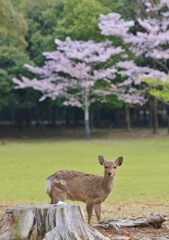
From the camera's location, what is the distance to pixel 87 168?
2202 cm

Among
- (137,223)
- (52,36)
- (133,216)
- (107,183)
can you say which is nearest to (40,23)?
(52,36)

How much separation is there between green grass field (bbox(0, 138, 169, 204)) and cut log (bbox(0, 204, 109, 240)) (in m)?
7.34

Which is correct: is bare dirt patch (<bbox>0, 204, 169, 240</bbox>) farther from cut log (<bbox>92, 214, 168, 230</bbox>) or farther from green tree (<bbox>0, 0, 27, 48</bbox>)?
green tree (<bbox>0, 0, 27, 48</bbox>)

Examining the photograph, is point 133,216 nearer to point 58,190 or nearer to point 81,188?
point 81,188

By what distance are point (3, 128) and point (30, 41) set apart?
9.14 meters

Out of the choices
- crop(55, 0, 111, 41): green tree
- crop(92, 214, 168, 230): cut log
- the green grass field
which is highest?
crop(55, 0, 111, 41): green tree

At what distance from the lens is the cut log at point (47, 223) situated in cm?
646

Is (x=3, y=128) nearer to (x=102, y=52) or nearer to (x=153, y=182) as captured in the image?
(x=102, y=52)

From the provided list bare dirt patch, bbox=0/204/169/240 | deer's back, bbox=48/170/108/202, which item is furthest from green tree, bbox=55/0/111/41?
deer's back, bbox=48/170/108/202

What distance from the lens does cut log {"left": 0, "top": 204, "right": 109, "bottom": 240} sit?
21.2 feet

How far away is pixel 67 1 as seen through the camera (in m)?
43.1

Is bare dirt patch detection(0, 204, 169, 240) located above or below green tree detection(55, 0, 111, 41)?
below

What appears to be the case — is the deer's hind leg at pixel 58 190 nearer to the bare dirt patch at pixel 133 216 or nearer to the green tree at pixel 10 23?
the bare dirt patch at pixel 133 216

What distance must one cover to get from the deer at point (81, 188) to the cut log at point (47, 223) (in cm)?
318
